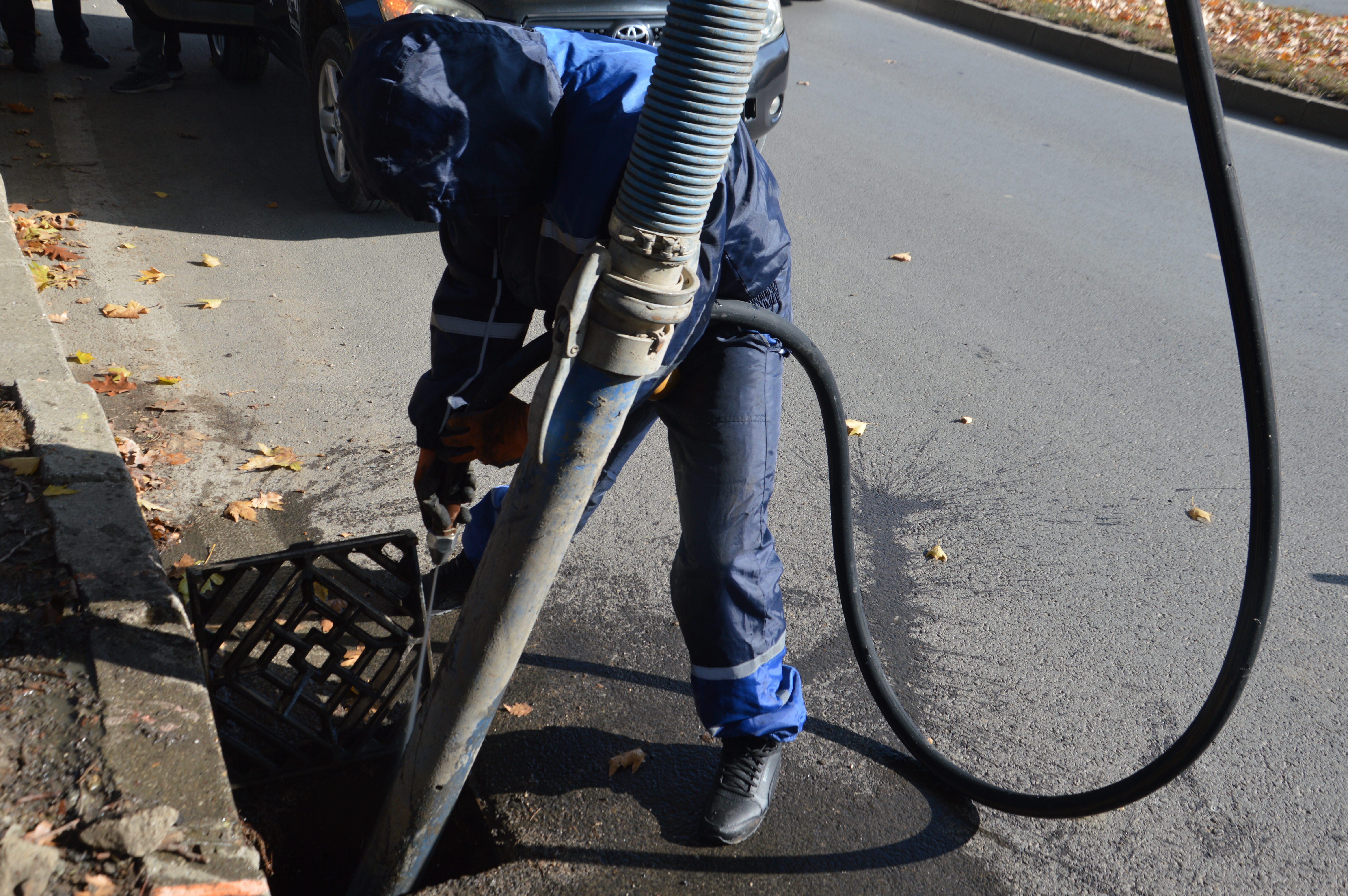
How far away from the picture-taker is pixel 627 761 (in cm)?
254

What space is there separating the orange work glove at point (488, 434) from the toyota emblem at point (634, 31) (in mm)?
3482

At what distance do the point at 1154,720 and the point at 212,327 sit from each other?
3.78m

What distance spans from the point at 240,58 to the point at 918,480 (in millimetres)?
5964

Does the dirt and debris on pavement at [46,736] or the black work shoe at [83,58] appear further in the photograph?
the black work shoe at [83,58]

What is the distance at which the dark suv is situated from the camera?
4922 millimetres

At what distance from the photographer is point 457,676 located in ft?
6.04

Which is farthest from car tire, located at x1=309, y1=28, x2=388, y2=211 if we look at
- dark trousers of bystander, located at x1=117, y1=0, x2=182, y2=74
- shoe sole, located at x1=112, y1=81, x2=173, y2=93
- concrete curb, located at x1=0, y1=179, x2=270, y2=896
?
concrete curb, located at x1=0, y1=179, x2=270, y2=896

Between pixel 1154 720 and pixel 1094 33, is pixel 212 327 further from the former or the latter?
pixel 1094 33

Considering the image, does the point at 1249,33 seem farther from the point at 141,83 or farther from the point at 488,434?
the point at 488,434

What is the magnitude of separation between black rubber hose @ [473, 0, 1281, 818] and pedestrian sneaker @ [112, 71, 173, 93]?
20.5 ft

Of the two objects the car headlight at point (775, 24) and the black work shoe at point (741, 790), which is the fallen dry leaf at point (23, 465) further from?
the car headlight at point (775, 24)

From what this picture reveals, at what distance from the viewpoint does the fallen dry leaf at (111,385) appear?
375 centimetres

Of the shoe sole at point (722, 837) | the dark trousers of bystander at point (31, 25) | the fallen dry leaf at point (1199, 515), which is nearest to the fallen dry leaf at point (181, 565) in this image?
the shoe sole at point (722, 837)

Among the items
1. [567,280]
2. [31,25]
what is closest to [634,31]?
[567,280]
